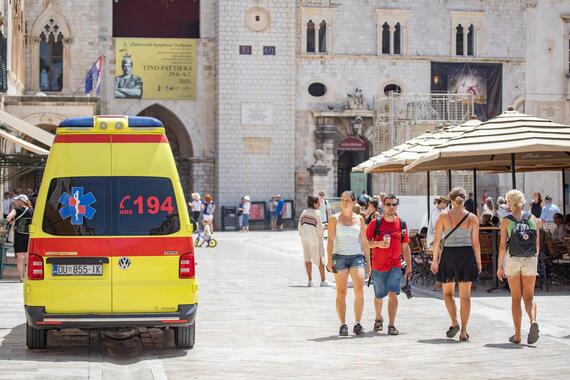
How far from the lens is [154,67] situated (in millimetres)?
46531

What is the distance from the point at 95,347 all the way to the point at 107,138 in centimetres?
224

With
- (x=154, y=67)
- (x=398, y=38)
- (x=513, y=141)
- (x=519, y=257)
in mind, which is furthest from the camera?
(x=398, y=38)

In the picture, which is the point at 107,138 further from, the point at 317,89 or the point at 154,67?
the point at 317,89

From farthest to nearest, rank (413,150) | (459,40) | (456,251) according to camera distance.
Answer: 1. (459,40)
2. (413,150)
3. (456,251)

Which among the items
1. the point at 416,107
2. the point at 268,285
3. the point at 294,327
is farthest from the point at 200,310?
the point at 416,107

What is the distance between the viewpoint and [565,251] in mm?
19812

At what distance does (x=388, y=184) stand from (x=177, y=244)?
2996 centimetres

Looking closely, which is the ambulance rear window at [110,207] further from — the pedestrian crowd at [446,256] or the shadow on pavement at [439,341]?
the shadow on pavement at [439,341]

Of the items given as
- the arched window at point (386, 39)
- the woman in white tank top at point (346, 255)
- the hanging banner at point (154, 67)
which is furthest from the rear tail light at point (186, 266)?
the arched window at point (386, 39)

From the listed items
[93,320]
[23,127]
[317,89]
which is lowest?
[93,320]

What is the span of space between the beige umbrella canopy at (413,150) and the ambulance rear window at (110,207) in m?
11.3

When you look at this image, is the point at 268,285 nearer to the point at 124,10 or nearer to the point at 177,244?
the point at 177,244

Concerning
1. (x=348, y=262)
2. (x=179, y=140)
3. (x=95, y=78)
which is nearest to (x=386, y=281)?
(x=348, y=262)

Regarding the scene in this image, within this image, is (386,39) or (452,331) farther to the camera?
(386,39)
